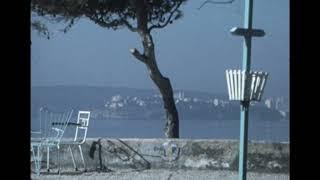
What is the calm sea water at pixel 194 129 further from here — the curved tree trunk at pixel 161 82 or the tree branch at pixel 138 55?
the tree branch at pixel 138 55

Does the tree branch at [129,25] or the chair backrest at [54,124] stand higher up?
the tree branch at [129,25]

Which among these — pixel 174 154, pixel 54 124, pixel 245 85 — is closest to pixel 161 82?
pixel 174 154

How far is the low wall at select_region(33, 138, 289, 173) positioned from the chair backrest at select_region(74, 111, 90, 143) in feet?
0.45

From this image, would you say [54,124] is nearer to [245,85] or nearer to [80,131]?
[80,131]

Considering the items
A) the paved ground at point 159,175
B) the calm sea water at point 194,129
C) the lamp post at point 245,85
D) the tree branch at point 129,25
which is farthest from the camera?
the tree branch at point 129,25

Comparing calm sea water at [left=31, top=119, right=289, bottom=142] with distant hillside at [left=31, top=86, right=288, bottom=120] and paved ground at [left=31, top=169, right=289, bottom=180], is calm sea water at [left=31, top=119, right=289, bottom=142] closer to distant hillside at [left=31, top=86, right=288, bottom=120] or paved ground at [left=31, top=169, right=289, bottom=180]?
distant hillside at [left=31, top=86, right=288, bottom=120]

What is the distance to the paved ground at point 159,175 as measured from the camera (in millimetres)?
7602

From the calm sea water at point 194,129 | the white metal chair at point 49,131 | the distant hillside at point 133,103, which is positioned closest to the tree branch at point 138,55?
the distant hillside at point 133,103

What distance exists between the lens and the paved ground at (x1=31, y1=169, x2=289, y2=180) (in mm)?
7602

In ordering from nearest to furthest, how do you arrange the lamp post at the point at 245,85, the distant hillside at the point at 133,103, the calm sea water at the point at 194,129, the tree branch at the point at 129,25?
1. the lamp post at the point at 245,85
2. the calm sea water at the point at 194,129
3. the distant hillside at the point at 133,103
4. the tree branch at the point at 129,25

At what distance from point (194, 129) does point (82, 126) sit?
162 cm

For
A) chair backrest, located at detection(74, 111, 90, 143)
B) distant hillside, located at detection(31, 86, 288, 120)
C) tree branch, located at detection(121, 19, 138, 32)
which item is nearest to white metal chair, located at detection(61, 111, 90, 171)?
chair backrest, located at detection(74, 111, 90, 143)

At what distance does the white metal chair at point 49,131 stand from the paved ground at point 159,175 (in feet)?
1.04
